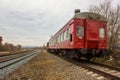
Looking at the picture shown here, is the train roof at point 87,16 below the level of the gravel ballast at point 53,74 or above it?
above

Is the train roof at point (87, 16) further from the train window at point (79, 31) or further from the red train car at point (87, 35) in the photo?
the train window at point (79, 31)

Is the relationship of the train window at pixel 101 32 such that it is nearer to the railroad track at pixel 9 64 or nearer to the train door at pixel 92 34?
the train door at pixel 92 34

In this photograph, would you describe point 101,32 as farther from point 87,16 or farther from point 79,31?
point 79,31

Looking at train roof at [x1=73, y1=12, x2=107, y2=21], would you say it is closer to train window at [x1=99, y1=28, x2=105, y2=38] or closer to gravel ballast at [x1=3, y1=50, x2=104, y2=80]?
train window at [x1=99, y1=28, x2=105, y2=38]

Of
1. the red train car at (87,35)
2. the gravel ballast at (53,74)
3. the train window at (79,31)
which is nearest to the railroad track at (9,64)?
the gravel ballast at (53,74)

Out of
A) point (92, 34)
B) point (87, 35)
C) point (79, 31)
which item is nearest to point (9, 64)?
point (79, 31)

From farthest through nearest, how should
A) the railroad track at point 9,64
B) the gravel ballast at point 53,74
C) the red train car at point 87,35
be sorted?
the red train car at point 87,35, the railroad track at point 9,64, the gravel ballast at point 53,74

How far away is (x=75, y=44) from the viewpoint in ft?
44.3

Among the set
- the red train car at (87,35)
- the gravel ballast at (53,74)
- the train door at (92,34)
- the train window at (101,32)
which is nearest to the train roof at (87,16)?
the red train car at (87,35)

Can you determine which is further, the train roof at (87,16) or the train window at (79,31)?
the train roof at (87,16)

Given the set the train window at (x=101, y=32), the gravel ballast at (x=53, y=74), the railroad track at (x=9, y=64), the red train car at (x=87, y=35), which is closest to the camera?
the gravel ballast at (x=53, y=74)

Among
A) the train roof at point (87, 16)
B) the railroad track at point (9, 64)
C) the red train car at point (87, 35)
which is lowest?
the railroad track at point (9, 64)

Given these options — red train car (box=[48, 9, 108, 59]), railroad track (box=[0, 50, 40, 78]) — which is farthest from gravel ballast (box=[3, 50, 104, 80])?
red train car (box=[48, 9, 108, 59])

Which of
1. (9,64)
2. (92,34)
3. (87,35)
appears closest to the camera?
(87,35)
